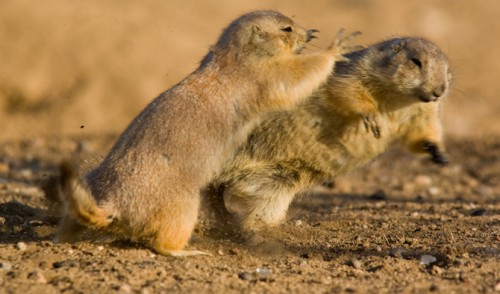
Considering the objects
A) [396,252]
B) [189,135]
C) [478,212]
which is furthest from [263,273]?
[478,212]

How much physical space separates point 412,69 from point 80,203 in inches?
135

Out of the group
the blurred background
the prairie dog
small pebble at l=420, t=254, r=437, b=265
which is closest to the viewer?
small pebble at l=420, t=254, r=437, b=265

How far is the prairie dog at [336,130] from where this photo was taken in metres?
7.62

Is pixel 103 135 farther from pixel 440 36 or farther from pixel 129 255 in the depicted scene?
pixel 440 36

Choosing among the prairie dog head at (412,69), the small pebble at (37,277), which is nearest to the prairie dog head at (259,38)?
the prairie dog head at (412,69)

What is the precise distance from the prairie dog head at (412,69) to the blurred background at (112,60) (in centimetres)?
454

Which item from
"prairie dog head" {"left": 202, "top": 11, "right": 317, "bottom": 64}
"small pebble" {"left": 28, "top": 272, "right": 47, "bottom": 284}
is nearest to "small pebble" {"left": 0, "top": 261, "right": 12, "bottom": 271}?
"small pebble" {"left": 28, "top": 272, "right": 47, "bottom": 284}

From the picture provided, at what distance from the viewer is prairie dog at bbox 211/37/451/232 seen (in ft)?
25.0

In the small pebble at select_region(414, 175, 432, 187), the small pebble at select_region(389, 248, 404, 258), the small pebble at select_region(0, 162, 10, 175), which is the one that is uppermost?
the small pebble at select_region(414, 175, 432, 187)

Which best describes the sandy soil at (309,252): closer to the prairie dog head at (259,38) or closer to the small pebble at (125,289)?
the small pebble at (125,289)

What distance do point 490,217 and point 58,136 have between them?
7.67 meters

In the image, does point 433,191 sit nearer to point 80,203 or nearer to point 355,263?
point 355,263

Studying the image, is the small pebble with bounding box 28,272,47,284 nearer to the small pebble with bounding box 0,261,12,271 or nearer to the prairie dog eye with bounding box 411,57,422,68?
the small pebble with bounding box 0,261,12,271

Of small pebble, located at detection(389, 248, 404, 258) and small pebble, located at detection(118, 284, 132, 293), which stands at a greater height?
small pebble, located at detection(389, 248, 404, 258)
